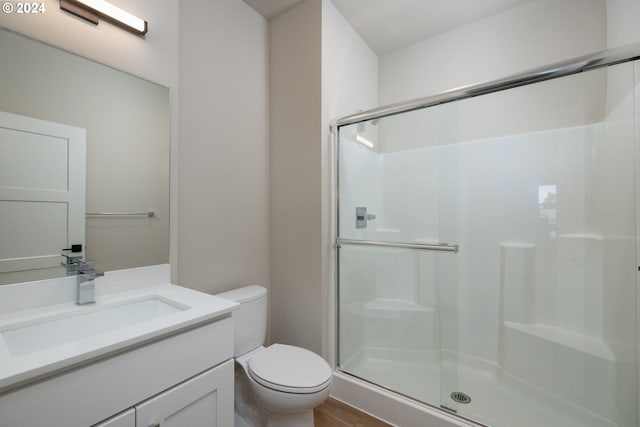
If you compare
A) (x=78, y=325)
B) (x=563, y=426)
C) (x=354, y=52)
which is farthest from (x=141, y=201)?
(x=563, y=426)

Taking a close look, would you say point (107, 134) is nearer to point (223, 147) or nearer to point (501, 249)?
point (223, 147)

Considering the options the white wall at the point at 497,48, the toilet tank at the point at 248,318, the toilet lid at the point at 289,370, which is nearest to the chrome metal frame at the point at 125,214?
the toilet tank at the point at 248,318

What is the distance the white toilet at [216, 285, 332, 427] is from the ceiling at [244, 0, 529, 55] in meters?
1.98

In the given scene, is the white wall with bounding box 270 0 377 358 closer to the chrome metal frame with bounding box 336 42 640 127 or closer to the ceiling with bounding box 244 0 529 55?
the ceiling with bounding box 244 0 529 55

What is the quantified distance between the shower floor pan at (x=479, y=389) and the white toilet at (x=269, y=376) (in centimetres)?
58

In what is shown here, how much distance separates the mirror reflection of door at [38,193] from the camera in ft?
3.11

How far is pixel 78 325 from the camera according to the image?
0.99m

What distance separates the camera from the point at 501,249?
1928 mm

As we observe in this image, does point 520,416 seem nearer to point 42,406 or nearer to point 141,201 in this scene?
point 42,406

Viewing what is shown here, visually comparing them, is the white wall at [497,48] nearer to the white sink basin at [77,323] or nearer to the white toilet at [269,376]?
the white toilet at [269,376]

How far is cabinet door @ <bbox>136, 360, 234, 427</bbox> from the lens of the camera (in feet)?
2.69

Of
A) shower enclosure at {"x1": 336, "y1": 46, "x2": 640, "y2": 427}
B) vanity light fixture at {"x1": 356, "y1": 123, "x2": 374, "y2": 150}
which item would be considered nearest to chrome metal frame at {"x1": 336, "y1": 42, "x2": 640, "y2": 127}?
shower enclosure at {"x1": 336, "y1": 46, "x2": 640, "y2": 427}

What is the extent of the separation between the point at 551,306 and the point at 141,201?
242 cm

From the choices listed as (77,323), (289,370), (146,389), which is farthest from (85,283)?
(289,370)
